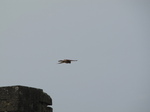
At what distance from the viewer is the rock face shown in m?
6.30

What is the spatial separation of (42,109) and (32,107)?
1.38ft

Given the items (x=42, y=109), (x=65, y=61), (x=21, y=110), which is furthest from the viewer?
(x=65, y=61)

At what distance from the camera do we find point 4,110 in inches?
252

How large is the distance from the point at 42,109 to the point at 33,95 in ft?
1.52

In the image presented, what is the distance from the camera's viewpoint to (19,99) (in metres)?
6.30

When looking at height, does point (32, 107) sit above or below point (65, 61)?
below

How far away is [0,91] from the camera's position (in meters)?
6.54

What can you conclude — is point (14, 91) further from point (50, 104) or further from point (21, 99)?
point (50, 104)

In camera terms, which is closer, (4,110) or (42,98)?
(4,110)

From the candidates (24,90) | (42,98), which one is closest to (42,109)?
(42,98)

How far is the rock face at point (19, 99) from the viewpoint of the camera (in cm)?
630

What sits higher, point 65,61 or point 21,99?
point 65,61

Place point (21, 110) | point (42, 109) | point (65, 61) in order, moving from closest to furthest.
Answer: point (21, 110) → point (42, 109) → point (65, 61)

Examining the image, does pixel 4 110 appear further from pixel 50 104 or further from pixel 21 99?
pixel 50 104
